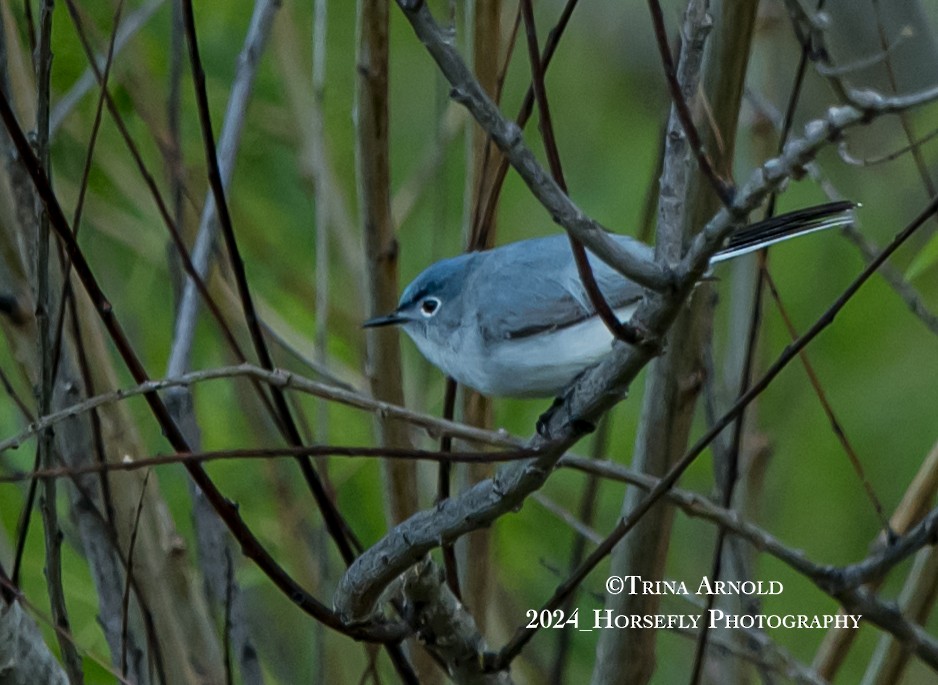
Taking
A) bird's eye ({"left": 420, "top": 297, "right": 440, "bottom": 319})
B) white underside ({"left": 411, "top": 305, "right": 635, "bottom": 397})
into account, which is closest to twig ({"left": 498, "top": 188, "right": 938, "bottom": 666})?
white underside ({"left": 411, "top": 305, "right": 635, "bottom": 397})

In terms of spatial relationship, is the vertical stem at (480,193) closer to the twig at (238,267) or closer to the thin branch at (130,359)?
the twig at (238,267)

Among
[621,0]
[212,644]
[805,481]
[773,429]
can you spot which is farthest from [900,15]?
[212,644]

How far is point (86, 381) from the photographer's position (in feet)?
7.11

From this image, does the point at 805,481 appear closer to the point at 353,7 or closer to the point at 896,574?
the point at 896,574

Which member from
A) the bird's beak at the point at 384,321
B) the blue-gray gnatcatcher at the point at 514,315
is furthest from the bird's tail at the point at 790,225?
the bird's beak at the point at 384,321

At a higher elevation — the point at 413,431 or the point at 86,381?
the point at 86,381

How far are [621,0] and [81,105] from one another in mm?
2864

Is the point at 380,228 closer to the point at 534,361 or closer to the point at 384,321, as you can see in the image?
the point at 384,321

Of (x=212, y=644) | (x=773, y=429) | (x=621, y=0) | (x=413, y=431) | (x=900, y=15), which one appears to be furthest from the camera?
(x=621, y=0)

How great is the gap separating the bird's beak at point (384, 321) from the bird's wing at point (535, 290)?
17 centimetres

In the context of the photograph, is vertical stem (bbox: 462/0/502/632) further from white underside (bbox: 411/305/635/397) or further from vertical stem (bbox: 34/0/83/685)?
vertical stem (bbox: 34/0/83/685)

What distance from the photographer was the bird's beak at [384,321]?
2527mm

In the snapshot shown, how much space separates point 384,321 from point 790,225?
2.86 ft

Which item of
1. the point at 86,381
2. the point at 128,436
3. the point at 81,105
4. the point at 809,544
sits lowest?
the point at 809,544
